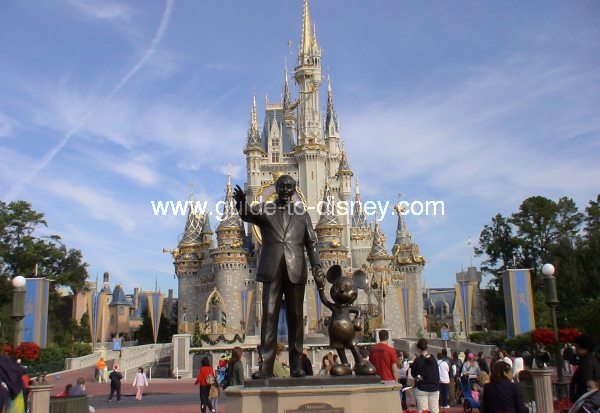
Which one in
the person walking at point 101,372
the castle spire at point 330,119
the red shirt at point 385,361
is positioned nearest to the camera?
the red shirt at point 385,361

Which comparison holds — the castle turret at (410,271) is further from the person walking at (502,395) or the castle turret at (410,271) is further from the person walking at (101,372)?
the person walking at (502,395)

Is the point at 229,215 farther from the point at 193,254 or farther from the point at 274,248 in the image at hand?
the point at 274,248

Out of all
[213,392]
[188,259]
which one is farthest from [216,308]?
[213,392]

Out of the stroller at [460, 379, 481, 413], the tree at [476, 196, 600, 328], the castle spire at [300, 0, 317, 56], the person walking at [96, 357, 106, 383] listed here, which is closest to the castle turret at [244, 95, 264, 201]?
the castle spire at [300, 0, 317, 56]

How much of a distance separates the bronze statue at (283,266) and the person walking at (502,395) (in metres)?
2.35

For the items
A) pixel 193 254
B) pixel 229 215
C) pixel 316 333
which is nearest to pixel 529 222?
pixel 316 333

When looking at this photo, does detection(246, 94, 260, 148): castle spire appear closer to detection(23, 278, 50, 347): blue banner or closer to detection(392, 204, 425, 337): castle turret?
detection(392, 204, 425, 337): castle turret

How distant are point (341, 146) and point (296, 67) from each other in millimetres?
11166

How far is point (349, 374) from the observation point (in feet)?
24.8

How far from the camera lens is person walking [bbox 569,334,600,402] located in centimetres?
766

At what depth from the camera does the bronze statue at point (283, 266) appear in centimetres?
797

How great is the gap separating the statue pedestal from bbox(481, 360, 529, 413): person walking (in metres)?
1.09

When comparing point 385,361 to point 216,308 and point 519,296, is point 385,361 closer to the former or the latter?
point 519,296

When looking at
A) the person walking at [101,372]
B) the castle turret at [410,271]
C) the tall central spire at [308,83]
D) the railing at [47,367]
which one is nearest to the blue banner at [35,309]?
the railing at [47,367]
